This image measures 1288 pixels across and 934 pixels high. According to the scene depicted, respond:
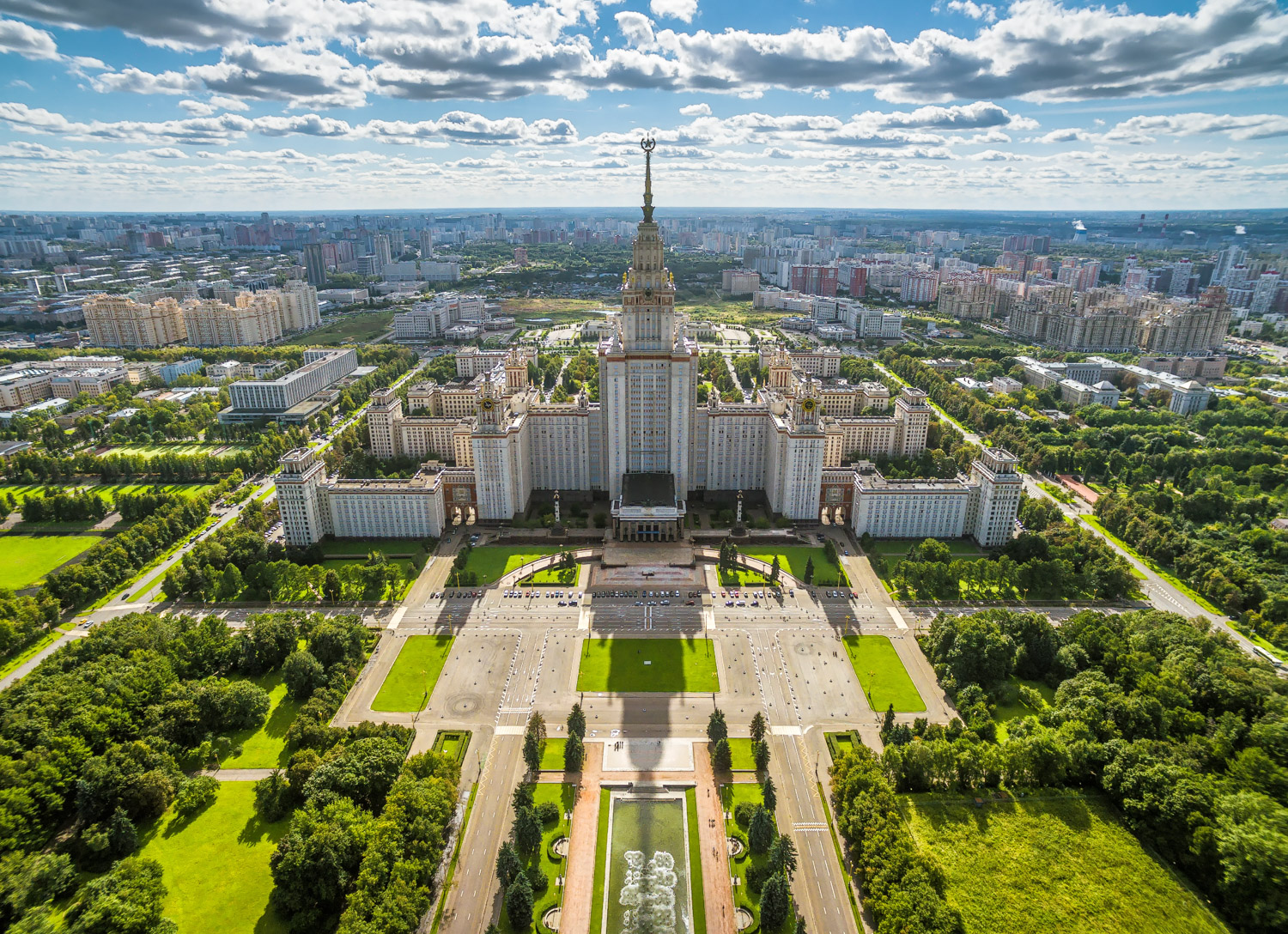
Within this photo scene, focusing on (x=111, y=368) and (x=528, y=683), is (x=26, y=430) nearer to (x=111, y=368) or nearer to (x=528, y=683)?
(x=111, y=368)

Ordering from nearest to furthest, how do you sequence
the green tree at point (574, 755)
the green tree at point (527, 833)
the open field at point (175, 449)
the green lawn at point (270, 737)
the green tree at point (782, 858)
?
the green tree at point (782, 858), the green tree at point (527, 833), the green tree at point (574, 755), the green lawn at point (270, 737), the open field at point (175, 449)

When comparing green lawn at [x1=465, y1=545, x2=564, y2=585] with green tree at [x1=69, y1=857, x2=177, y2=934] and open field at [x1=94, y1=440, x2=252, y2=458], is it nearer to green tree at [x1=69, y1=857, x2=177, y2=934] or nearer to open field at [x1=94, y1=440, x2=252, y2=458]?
green tree at [x1=69, y1=857, x2=177, y2=934]

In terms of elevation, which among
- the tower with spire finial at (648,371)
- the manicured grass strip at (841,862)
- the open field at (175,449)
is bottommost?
the manicured grass strip at (841,862)

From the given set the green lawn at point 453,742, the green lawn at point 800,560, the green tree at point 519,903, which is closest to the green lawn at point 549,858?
the green tree at point 519,903

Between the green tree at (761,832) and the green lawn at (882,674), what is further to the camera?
the green lawn at (882,674)

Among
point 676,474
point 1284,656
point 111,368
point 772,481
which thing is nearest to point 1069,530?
point 1284,656

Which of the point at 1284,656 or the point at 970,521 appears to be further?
the point at 970,521

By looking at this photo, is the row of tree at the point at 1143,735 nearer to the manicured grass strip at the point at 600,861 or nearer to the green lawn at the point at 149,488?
the manicured grass strip at the point at 600,861

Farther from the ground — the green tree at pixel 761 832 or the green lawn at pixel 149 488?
the green lawn at pixel 149 488
